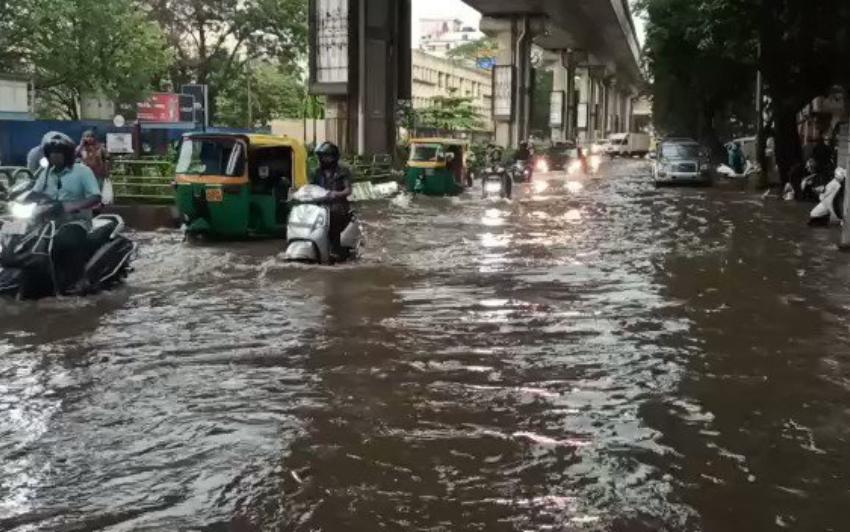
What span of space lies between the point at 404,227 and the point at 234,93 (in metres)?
45.4

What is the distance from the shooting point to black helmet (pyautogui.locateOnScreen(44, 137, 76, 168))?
10.0m

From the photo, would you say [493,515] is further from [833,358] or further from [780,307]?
[780,307]

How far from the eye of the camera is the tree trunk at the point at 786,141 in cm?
3018

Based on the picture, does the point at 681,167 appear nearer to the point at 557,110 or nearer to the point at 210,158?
the point at 210,158

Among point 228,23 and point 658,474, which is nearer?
point 658,474

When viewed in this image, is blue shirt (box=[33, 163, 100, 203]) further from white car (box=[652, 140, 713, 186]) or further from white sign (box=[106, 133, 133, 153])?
white car (box=[652, 140, 713, 186])

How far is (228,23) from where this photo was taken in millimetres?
46938

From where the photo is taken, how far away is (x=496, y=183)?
1116 inches

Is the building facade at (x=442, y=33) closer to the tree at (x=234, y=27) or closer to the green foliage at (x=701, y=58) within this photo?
the green foliage at (x=701, y=58)

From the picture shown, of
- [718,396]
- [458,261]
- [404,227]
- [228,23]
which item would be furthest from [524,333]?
[228,23]

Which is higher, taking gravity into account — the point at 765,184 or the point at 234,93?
the point at 234,93

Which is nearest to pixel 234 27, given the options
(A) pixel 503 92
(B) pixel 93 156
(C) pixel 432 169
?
(A) pixel 503 92

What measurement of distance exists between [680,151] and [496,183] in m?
12.7

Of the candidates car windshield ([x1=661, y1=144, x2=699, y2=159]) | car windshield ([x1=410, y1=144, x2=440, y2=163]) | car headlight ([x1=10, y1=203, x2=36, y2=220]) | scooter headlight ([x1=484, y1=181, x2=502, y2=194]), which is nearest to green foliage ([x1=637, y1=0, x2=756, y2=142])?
car windshield ([x1=661, y1=144, x2=699, y2=159])
